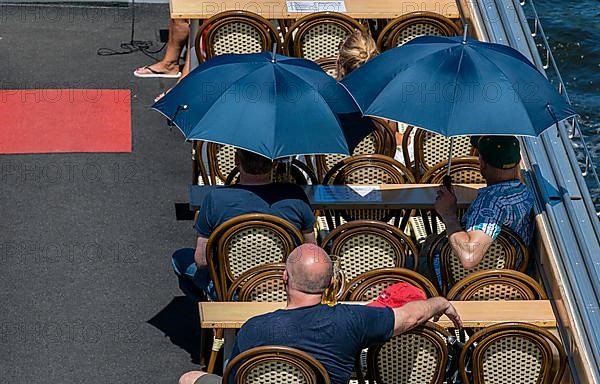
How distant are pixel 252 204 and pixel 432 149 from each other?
2.09 metres

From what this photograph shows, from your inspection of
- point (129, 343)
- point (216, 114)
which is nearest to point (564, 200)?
point (216, 114)

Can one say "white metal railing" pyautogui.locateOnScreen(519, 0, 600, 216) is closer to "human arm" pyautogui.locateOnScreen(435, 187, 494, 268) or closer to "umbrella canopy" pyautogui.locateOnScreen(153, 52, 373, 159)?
"human arm" pyautogui.locateOnScreen(435, 187, 494, 268)

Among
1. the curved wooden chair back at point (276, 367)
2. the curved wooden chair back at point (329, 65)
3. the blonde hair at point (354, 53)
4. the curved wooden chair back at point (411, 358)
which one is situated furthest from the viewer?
the curved wooden chair back at point (329, 65)

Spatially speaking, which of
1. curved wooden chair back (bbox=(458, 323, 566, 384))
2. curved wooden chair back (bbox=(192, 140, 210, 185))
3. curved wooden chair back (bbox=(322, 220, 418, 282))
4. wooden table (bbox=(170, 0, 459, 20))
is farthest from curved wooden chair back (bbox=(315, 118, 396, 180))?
curved wooden chair back (bbox=(458, 323, 566, 384))

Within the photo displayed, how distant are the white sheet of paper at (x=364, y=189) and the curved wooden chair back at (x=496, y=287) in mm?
1299

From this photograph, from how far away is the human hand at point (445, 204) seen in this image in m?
8.14

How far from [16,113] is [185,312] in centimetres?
322

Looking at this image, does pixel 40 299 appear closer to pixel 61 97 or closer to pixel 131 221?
pixel 131 221

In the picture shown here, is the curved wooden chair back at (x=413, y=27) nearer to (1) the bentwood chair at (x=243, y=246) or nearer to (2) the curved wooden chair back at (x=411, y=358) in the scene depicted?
(1) the bentwood chair at (x=243, y=246)

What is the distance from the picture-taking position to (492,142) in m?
8.09

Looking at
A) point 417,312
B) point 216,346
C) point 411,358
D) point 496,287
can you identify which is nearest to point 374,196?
point 496,287

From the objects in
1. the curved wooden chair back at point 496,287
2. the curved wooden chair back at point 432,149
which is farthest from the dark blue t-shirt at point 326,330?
the curved wooden chair back at point 432,149

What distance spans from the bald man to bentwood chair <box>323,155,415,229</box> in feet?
7.41

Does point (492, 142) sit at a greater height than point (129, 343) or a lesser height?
greater
